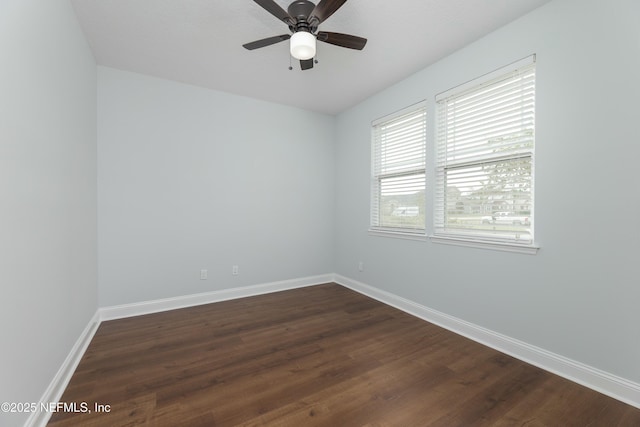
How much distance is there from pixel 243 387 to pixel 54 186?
181cm

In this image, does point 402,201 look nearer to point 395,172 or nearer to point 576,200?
point 395,172

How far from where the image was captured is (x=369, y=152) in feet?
12.4

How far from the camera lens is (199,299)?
3354 millimetres

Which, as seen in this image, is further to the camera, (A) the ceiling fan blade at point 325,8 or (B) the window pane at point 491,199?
(B) the window pane at point 491,199

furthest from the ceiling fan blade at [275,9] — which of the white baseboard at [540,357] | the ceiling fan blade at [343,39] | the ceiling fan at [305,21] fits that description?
the white baseboard at [540,357]

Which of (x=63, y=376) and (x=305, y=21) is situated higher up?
(x=305, y=21)

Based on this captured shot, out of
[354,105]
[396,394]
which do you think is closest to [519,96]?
[354,105]

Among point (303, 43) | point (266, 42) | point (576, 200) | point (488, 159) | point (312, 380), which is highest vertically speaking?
point (266, 42)

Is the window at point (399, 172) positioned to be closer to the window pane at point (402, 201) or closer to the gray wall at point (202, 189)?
the window pane at point (402, 201)

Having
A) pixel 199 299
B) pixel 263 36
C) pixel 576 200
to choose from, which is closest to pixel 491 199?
pixel 576 200

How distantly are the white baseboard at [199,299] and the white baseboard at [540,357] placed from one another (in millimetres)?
1573

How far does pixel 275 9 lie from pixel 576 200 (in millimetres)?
2436

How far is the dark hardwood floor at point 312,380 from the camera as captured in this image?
153 cm

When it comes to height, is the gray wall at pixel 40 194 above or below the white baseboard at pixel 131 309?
above
